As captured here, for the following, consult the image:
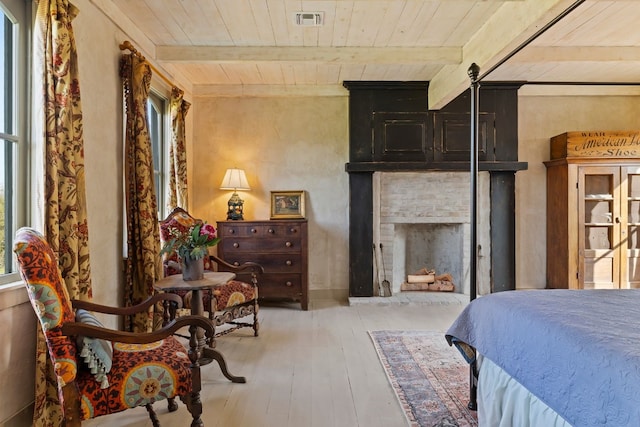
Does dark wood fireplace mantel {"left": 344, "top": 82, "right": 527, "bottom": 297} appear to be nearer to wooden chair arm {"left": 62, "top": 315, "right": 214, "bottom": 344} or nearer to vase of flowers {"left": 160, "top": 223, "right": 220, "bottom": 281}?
vase of flowers {"left": 160, "top": 223, "right": 220, "bottom": 281}

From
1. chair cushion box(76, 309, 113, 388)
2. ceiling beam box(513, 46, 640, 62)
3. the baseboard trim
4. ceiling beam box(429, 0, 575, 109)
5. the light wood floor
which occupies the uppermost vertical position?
ceiling beam box(513, 46, 640, 62)

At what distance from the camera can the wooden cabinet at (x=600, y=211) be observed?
4758 mm

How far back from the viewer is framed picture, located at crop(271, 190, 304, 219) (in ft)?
16.8

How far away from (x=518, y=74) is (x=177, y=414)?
481cm

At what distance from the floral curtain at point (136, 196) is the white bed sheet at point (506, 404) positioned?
2391 mm

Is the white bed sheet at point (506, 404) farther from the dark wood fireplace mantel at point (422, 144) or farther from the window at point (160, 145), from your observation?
the window at point (160, 145)

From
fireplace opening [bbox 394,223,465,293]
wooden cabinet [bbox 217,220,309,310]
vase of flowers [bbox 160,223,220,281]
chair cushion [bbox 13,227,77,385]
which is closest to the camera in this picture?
chair cushion [bbox 13,227,77,385]

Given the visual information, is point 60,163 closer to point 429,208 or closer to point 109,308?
point 109,308

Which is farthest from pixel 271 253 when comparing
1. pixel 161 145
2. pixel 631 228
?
pixel 631 228

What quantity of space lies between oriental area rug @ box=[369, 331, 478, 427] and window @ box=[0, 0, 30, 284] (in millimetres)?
2331

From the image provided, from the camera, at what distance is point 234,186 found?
487 centimetres

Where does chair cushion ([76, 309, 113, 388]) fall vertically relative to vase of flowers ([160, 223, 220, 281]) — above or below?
below

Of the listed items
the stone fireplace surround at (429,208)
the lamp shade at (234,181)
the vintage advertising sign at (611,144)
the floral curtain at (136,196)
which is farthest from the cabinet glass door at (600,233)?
the floral curtain at (136,196)

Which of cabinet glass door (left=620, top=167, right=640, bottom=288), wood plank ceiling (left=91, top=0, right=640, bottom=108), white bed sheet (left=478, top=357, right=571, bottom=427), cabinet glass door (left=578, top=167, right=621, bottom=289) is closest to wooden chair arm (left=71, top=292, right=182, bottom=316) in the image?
white bed sheet (left=478, top=357, right=571, bottom=427)
